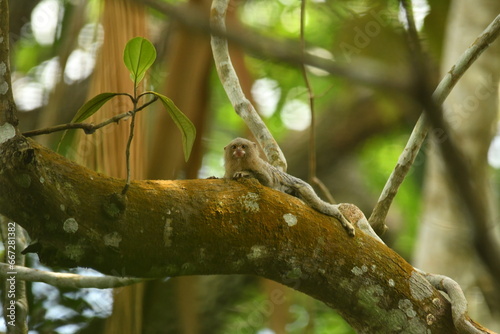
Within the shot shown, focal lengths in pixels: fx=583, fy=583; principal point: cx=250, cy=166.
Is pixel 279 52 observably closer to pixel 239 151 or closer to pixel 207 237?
pixel 207 237

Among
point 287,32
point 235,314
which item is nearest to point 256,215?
point 235,314

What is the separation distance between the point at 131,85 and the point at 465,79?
561 cm

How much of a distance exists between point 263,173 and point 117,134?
45.2 inches

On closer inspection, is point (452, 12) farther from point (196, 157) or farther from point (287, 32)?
point (196, 157)

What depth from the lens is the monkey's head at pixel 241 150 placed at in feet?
14.8

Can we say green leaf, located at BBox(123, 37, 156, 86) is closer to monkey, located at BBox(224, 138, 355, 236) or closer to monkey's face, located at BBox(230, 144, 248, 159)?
monkey, located at BBox(224, 138, 355, 236)

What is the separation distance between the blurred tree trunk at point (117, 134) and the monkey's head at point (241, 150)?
3.01ft

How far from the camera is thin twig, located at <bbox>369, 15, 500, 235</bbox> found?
3.69 meters

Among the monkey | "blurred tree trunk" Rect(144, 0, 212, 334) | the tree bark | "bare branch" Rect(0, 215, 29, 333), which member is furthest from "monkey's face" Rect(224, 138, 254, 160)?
"bare branch" Rect(0, 215, 29, 333)

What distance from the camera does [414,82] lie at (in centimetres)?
76

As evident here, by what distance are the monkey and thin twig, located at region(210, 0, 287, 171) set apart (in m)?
0.15

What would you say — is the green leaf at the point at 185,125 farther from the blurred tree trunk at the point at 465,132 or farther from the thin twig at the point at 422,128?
the blurred tree trunk at the point at 465,132

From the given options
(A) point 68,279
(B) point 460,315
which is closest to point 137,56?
(A) point 68,279

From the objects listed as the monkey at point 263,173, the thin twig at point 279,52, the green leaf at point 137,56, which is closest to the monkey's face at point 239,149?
the monkey at point 263,173
